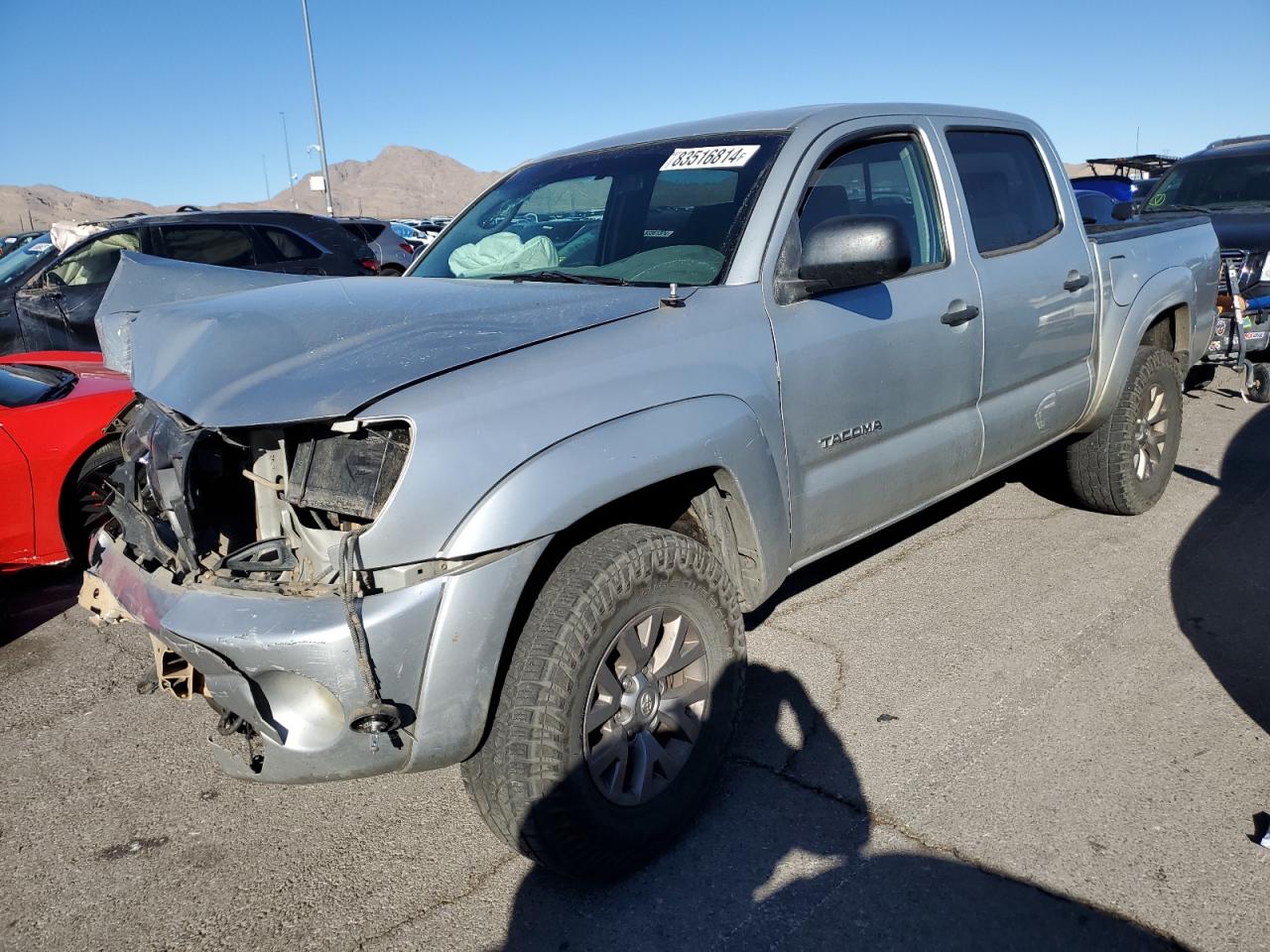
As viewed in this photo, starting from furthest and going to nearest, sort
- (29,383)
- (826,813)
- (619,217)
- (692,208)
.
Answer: (29,383) < (619,217) < (692,208) < (826,813)

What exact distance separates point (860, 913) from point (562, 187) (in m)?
2.67

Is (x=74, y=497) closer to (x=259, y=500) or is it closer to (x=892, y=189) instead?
(x=259, y=500)

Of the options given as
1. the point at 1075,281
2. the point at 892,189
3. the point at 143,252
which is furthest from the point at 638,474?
the point at 143,252

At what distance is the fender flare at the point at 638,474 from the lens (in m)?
2.17

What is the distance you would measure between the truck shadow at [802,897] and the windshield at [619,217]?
62.8 inches

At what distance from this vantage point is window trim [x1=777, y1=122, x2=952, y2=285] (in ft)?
10.7

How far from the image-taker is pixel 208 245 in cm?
915

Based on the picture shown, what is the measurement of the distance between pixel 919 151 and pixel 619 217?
3.95ft

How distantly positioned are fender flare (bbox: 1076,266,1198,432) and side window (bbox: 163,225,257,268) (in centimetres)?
741

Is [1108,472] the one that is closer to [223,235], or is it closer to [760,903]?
[760,903]

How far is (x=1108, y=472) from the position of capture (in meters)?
4.93

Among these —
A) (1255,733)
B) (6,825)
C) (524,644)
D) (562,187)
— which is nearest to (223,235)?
(562,187)

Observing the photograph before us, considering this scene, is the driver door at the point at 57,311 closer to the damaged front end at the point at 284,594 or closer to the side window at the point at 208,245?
the side window at the point at 208,245

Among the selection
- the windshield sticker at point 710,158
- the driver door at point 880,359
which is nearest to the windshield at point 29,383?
the windshield sticker at point 710,158
